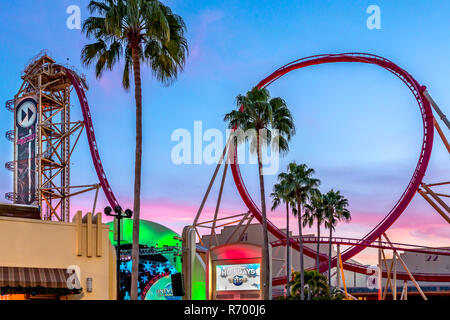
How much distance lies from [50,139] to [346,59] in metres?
28.7

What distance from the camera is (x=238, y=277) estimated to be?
123ft

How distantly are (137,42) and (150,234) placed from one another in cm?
3735

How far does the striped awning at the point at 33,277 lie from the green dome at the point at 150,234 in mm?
31615

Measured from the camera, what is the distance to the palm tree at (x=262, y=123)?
32.2m

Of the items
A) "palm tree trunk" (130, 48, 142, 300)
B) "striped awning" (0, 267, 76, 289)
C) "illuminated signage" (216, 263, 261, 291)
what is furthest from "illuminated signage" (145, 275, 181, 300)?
"palm tree trunk" (130, 48, 142, 300)

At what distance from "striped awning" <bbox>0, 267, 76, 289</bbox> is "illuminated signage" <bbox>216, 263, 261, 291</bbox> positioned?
15737 mm

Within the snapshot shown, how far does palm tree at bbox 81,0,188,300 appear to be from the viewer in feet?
66.9

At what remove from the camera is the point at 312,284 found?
4328cm

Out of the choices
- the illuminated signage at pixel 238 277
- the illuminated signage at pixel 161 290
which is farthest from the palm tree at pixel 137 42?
the illuminated signage at pixel 161 290

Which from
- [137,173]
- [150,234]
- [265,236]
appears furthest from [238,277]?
[150,234]

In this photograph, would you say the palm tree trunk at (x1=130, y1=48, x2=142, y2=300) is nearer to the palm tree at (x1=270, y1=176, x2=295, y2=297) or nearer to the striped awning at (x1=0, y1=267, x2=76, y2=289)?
the striped awning at (x1=0, y1=267, x2=76, y2=289)

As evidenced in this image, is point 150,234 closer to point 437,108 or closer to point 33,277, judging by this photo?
point 437,108

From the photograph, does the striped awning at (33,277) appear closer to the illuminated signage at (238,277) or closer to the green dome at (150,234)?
the illuminated signage at (238,277)
